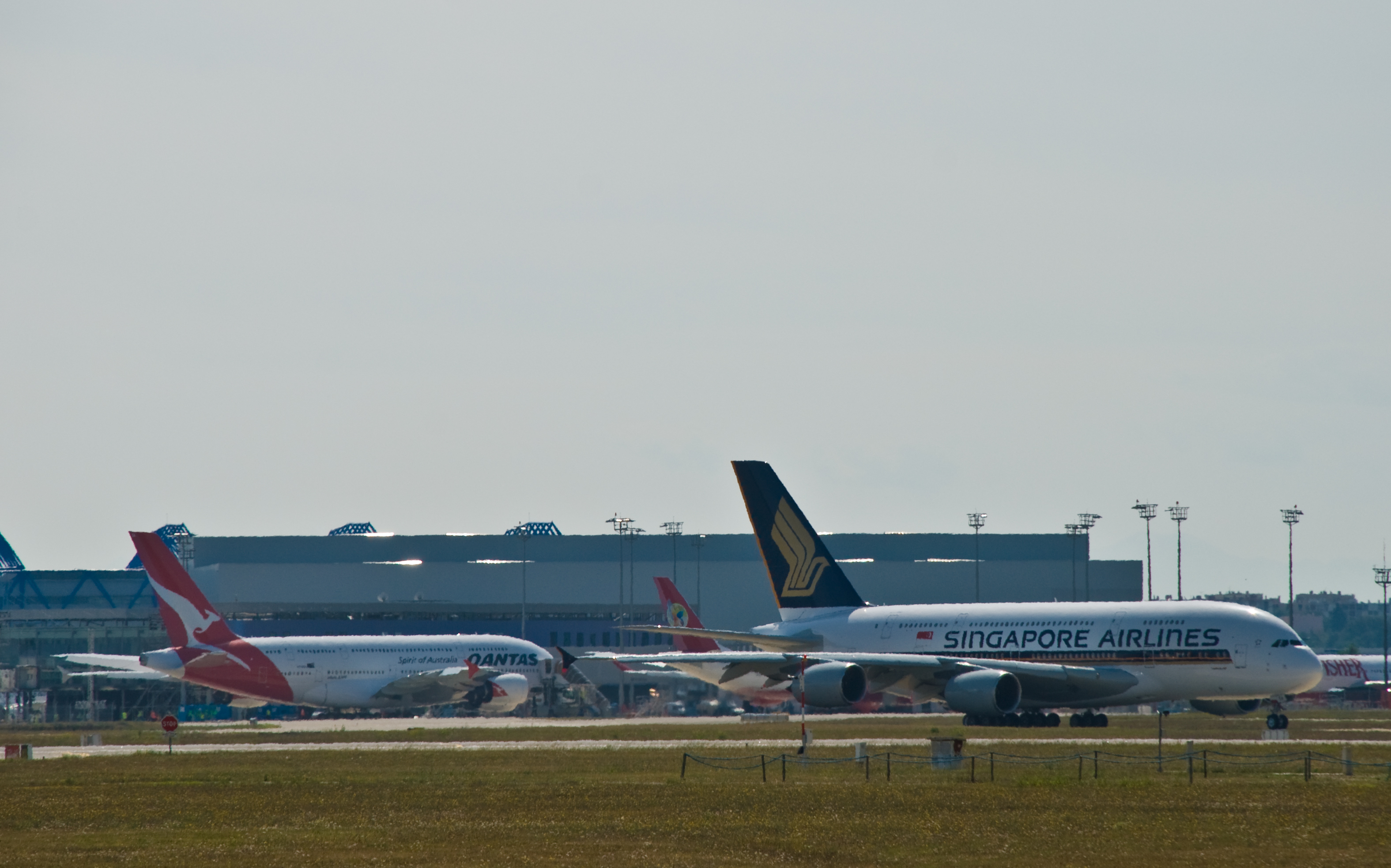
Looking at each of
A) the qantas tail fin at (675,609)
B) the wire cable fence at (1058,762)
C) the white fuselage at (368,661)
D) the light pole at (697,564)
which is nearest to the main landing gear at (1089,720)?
the wire cable fence at (1058,762)

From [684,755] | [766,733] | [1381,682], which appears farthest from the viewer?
[1381,682]

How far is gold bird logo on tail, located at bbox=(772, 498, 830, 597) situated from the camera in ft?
241

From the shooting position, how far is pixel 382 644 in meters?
94.4

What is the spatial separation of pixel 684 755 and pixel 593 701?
209ft

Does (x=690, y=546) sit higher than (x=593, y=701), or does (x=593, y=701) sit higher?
(x=690, y=546)

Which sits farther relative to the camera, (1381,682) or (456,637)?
(1381,682)

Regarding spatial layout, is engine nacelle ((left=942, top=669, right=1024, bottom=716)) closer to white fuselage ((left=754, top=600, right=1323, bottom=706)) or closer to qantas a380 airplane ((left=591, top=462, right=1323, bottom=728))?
qantas a380 airplane ((left=591, top=462, right=1323, bottom=728))

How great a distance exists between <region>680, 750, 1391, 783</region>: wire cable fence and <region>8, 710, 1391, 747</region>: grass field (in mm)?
9245

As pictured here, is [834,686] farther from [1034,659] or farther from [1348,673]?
[1348,673]

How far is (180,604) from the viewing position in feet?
278

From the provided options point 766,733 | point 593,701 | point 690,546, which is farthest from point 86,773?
point 690,546

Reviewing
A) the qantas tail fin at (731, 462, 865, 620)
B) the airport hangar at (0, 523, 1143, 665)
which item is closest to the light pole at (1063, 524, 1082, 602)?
the airport hangar at (0, 523, 1143, 665)

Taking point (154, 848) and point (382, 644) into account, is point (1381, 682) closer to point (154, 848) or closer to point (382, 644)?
point (382, 644)

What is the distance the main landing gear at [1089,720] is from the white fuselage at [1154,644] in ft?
3.37
